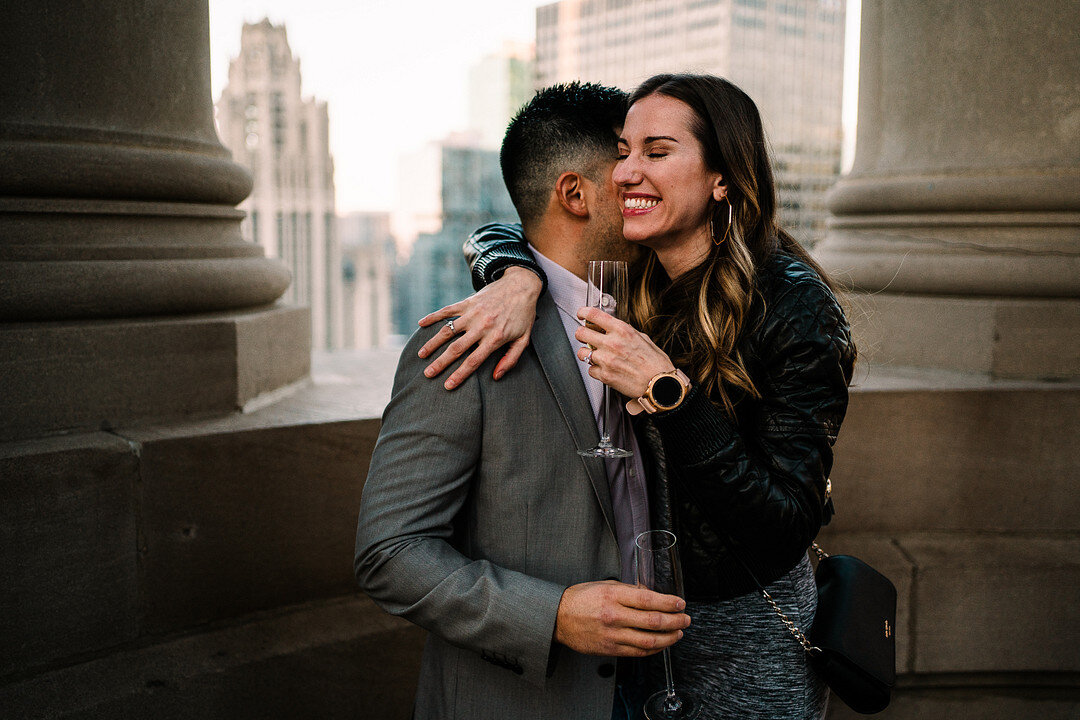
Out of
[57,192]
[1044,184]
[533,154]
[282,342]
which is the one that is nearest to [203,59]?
[57,192]

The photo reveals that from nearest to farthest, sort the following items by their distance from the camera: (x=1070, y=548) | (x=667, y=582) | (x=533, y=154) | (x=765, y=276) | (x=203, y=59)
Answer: (x=667, y=582), (x=765, y=276), (x=533, y=154), (x=203, y=59), (x=1070, y=548)

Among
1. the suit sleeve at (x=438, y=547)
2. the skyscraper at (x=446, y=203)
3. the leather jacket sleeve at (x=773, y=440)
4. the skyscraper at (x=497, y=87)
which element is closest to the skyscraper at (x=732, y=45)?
the skyscraper at (x=497, y=87)

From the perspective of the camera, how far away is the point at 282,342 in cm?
350

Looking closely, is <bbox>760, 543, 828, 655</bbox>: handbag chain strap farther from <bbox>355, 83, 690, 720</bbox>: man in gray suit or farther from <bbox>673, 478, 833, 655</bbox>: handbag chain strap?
<bbox>355, 83, 690, 720</bbox>: man in gray suit

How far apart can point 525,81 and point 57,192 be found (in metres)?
127

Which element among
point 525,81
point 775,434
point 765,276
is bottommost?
point 775,434

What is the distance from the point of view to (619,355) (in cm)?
201

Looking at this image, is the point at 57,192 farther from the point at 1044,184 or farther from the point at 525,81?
the point at 525,81

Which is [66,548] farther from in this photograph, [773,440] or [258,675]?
[773,440]

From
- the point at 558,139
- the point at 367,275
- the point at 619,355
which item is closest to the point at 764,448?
the point at 619,355

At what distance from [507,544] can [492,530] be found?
5cm

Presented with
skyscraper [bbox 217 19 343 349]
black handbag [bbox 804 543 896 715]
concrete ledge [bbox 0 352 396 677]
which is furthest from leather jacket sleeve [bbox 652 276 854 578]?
skyscraper [bbox 217 19 343 349]

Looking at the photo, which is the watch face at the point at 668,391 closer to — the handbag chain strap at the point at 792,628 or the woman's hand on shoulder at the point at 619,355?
the woman's hand on shoulder at the point at 619,355

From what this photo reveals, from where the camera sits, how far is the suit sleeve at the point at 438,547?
1.86m
